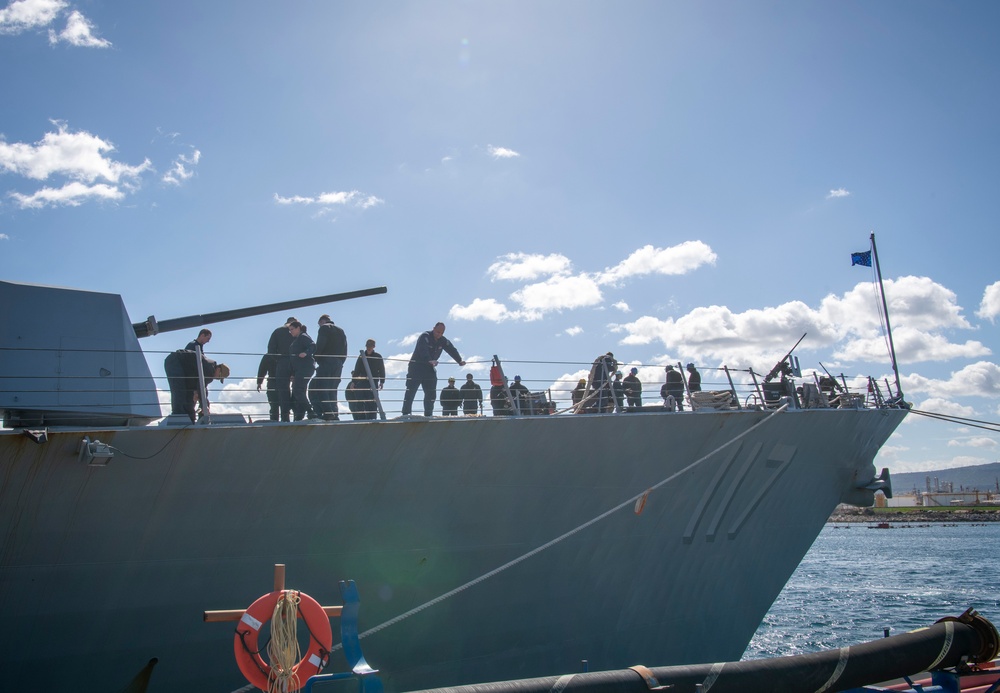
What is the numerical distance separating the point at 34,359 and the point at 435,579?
14.5ft

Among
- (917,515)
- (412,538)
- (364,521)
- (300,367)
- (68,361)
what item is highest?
(68,361)

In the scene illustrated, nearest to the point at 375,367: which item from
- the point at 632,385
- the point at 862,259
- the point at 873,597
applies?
the point at 632,385

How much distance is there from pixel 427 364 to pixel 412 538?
75.0 inches

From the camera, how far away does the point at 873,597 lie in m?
23.8

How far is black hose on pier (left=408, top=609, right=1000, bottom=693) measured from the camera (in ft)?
13.7

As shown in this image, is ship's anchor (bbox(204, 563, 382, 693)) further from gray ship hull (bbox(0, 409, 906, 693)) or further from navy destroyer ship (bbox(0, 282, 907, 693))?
gray ship hull (bbox(0, 409, 906, 693))

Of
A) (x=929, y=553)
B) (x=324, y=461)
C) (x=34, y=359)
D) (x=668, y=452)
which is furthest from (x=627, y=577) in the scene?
(x=929, y=553)

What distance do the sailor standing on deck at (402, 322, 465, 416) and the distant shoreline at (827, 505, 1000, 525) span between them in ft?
263

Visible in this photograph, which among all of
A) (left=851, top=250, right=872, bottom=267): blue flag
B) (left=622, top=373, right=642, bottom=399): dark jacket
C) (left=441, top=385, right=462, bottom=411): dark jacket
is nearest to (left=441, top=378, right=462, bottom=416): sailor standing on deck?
(left=441, top=385, right=462, bottom=411): dark jacket

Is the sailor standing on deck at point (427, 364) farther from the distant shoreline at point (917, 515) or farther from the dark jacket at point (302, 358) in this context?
the distant shoreline at point (917, 515)

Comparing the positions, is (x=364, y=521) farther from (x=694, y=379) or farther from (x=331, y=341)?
(x=694, y=379)

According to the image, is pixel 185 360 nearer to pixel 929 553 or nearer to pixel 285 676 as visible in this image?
pixel 285 676

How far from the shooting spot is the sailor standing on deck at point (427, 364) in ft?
27.6

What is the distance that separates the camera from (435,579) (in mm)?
8133
